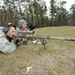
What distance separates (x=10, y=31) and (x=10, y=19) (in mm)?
41182

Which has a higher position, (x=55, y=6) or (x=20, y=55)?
(x=55, y=6)

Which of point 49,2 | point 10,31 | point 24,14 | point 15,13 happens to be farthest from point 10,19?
point 10,31

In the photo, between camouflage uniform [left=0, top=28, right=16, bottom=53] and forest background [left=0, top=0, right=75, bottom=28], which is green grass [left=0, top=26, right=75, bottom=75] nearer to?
camouflage uniform [left=0, top=28, right=16, bottom=53]

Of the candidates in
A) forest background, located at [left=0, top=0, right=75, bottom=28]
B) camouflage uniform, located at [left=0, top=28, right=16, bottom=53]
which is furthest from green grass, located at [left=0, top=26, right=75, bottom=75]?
forest background, located at [left=0, top=0, right=75, bottom=28]

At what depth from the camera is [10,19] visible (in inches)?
1805

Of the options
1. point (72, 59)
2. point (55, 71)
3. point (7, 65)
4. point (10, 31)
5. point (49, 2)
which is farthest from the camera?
point (49, 2)

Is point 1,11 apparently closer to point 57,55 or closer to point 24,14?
point 24,14

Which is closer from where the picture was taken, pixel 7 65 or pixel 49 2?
pixel 7 65

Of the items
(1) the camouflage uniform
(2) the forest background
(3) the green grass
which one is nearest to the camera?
(3) the green grass

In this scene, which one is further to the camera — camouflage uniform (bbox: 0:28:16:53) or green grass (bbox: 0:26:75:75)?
camouflage uniform (bbox: 0:28:16:53)

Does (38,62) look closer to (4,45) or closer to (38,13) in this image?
(4,45)

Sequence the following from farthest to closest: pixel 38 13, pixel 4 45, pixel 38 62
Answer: pixel 38 13
pixel 4 45
pixel 38 62

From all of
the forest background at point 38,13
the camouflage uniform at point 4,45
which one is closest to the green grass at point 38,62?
the camouflage uniform at point 4,45

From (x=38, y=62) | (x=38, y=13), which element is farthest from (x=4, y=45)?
(x=38, y=13)
